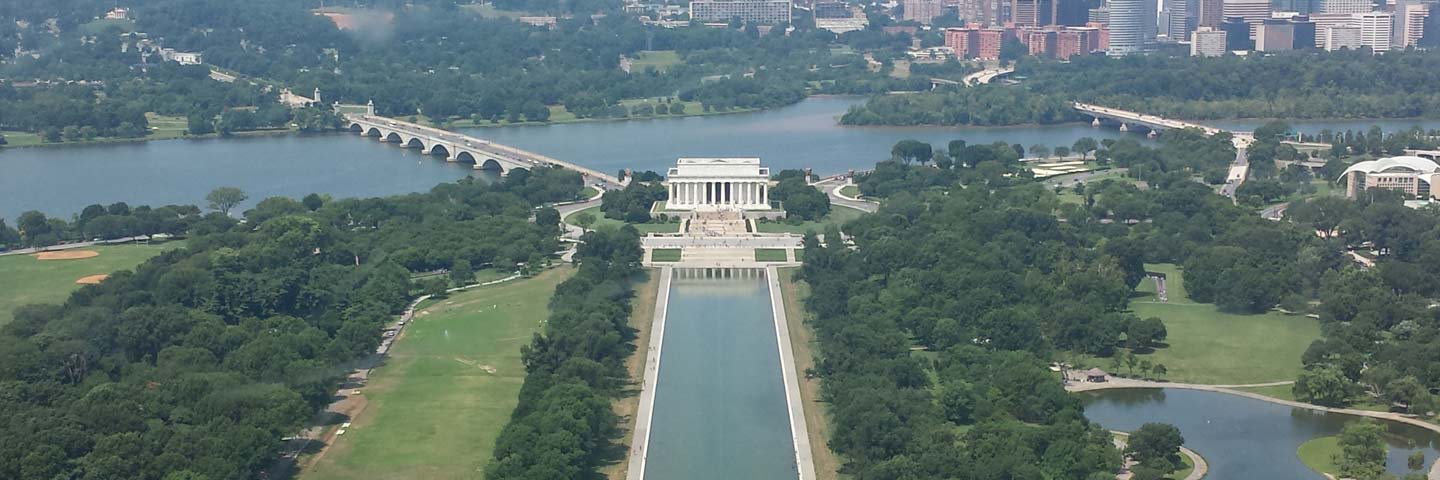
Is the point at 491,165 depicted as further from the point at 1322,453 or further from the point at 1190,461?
the point at 1322,453

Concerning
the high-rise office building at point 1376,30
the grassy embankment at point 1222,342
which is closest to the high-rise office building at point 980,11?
the high-rise office building at point 1376,30

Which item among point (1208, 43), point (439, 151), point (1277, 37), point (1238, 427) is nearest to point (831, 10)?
point (1208, 43)

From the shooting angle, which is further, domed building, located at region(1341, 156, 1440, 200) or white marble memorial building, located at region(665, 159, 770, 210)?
white marble memorial building, located at region(665, 159, 770, 210)

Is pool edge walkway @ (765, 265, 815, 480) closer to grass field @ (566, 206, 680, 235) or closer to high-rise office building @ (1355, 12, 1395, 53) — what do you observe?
grass field @ (566, 206, 680, 235)

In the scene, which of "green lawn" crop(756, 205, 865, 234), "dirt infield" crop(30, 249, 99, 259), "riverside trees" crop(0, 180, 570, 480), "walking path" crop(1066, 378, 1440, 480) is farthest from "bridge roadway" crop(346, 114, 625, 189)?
"walking path" crop(1066, 378, 1440, 480)

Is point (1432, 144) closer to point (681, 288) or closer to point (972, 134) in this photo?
point (972, 134)

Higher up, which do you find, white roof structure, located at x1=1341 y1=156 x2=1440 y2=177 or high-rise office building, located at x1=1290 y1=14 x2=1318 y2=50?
high-rise office building, located at x1=1290 y1=14 x2=1318 y2=50

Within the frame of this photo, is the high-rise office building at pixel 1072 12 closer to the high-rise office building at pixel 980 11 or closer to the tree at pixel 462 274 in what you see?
the high-rise office building at pixel 980 11

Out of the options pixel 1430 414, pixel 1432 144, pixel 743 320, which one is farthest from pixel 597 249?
pixel 1432 144
